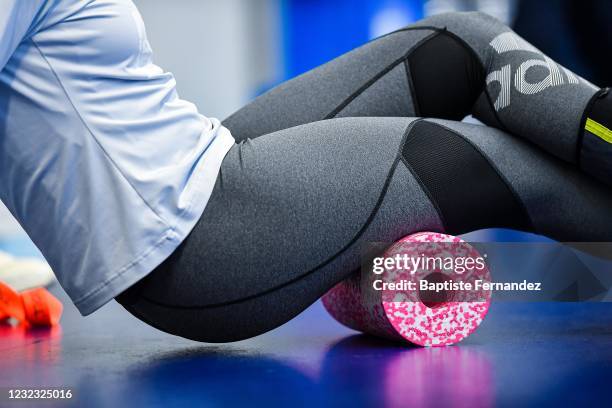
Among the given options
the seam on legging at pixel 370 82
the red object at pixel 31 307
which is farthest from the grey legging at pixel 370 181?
the red object at pixel 31 307

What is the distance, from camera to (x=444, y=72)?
1318 millimetres

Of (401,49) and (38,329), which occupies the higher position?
(401,49)

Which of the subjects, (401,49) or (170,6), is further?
(170,6)

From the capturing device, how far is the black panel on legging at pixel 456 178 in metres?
1.17

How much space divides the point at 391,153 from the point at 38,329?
31.1 inches

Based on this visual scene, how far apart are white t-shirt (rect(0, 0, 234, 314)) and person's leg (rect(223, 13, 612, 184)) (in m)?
0.31

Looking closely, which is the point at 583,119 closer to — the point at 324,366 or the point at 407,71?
the point at 407,71

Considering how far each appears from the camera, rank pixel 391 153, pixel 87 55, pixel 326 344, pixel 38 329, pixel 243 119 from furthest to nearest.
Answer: pixel 38 329 → pixel 243 119 → pixel 326 344 → pixel 391 153 → pixel 87 55

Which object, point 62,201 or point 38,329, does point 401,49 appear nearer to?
point 62,201

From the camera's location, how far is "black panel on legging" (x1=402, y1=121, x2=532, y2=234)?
1169mm

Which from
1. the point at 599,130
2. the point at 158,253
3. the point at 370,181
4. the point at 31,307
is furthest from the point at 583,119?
the point at 31,307

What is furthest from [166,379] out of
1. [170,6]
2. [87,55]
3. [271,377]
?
[170,6]

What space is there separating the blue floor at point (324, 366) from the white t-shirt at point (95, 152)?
142mm

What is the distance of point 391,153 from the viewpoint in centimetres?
116
